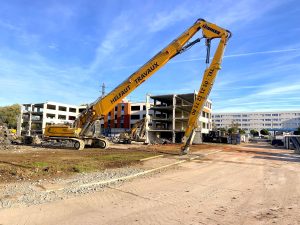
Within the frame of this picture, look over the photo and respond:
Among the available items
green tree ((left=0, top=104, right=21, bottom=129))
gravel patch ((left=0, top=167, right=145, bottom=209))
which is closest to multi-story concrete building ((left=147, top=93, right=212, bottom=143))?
gravel patch ((left=0, top=167, right=145, bottom=209))

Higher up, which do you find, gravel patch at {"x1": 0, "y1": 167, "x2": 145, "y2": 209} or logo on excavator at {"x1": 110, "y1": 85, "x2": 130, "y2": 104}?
logo on excavator at {"x1": 110, "y1": 85, "x2": 130, "y2": 104}

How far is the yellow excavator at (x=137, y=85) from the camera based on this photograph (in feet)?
79.4

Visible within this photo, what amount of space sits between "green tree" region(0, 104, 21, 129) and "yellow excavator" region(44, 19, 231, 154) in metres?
88.2

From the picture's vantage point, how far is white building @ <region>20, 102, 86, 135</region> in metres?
99.3

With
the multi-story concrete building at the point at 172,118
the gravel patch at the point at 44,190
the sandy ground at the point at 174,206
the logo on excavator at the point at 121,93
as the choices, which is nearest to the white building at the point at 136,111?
the multi-story concrete building at the point at 172,118

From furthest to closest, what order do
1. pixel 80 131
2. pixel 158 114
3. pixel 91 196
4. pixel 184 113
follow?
1. pixel 158 114
2. pixel 184 113
3. pixel 80 131
4. pixel 91 196

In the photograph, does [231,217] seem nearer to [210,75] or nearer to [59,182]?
[59,182]

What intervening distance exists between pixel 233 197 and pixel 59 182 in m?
6.43

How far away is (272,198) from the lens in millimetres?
9859

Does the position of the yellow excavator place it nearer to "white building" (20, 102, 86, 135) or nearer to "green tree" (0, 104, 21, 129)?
"white building" (20, 102, 86, 135)

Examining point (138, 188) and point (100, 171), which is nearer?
point (138, 188)

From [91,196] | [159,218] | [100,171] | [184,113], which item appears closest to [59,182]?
[91,196]

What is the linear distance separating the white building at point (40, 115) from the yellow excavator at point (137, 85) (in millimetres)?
71552

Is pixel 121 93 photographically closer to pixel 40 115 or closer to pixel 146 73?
pixel 146 73
